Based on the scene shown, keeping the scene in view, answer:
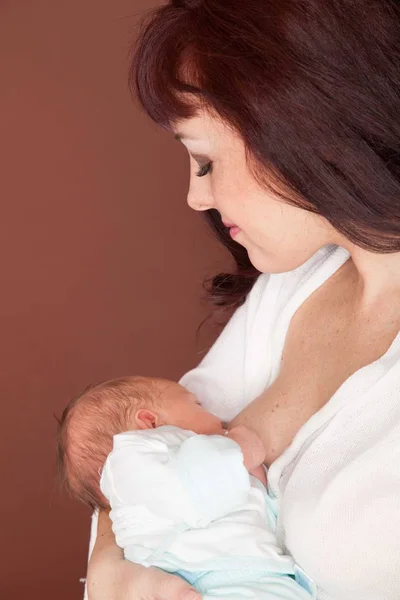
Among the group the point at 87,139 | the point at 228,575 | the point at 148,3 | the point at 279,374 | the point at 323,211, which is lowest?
the point at 228,575

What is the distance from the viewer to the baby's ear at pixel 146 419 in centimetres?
166

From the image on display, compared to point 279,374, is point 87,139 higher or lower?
higher

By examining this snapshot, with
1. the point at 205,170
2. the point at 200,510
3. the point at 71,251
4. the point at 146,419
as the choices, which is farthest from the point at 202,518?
the point at 71,251

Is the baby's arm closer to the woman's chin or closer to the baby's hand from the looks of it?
the baby's hand

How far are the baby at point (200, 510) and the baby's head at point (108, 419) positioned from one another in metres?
0.05

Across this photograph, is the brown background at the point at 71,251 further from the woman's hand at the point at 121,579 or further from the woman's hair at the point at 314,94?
the woman's hair at the point at 314,94

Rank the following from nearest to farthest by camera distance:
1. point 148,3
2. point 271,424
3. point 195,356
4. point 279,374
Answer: point 271,424 → point 279,374 → point 148,3 → point 195,356

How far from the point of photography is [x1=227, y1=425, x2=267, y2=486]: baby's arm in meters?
1.55

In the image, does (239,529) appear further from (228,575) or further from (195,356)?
(195,356)

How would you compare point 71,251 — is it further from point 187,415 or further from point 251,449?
point 251,449

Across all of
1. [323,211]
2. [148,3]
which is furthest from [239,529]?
[148,3]

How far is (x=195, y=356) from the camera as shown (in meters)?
2.92

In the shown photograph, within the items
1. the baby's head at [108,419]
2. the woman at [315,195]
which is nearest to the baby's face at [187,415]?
the baby's head at [108,419]

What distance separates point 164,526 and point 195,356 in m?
1.44
